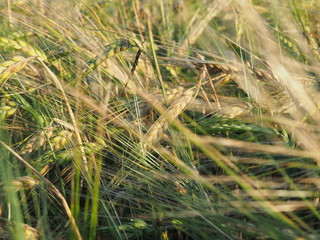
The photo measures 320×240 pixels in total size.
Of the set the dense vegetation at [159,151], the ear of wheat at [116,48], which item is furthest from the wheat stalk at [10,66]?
the ear of wheat at [116,48]

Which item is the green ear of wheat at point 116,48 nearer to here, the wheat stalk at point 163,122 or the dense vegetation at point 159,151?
the dense vegetation at point 159,151

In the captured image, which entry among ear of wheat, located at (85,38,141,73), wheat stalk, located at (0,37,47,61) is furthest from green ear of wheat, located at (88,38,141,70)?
wheat stalk, located at (0,37,47,61)

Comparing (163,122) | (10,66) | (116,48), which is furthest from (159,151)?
(10,66)

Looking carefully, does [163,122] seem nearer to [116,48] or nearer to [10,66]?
[116,48]

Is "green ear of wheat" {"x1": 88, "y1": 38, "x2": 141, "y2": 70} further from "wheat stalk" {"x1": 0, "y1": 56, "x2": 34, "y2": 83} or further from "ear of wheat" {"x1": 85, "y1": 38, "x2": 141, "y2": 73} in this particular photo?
"wheat stalk" {"x1": 0, "y1": 56, "x2": 34, "y2": 83}

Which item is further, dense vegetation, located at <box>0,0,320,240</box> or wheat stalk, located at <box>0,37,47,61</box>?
wheat stalk, located at <box>0,37,47,61</box>

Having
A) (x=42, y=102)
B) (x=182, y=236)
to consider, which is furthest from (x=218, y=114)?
(x=42, y=102)

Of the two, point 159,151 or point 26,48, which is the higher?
point 26,48

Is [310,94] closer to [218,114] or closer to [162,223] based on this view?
[218,114]
